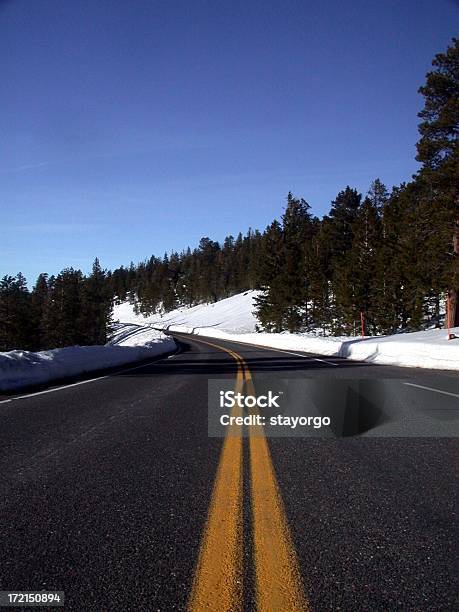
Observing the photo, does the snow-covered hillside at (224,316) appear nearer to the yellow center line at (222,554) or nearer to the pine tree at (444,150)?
the pine tree at (444,150)

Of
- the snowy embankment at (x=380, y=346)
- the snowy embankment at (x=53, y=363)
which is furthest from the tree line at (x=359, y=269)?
the snowy embankment at (x=53, y=363)

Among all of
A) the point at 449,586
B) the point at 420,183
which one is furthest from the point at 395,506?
the point at 420,183

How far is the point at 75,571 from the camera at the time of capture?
6.97 ft

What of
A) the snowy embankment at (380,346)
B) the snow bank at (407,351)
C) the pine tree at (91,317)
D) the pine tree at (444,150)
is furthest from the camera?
the pine tree at (91,317)

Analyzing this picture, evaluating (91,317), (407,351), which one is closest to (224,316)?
(91,317)

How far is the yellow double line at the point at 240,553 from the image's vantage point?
6.08 ft

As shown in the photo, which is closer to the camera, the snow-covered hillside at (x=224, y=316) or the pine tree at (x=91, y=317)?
the pine tree at (x=91, y=317)

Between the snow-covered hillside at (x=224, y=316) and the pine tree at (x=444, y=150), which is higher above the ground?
the pine tree at (x=444, y=150)

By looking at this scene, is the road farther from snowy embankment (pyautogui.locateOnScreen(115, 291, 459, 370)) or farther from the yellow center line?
snowy embankment (pyautogui.locateOnScreen(115, 291, 459, 370))

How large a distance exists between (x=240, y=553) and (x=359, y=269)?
39.3 meters

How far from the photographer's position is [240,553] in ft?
7.34

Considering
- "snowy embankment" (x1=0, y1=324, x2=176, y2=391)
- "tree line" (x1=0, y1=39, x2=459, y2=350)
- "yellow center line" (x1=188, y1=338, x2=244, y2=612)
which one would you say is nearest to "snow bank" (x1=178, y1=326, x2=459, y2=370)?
"tree line" (x1=0, y1=39, x2=459, y2=350)

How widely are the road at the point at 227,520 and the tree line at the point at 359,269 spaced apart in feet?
69.8

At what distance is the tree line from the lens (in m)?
23.6
